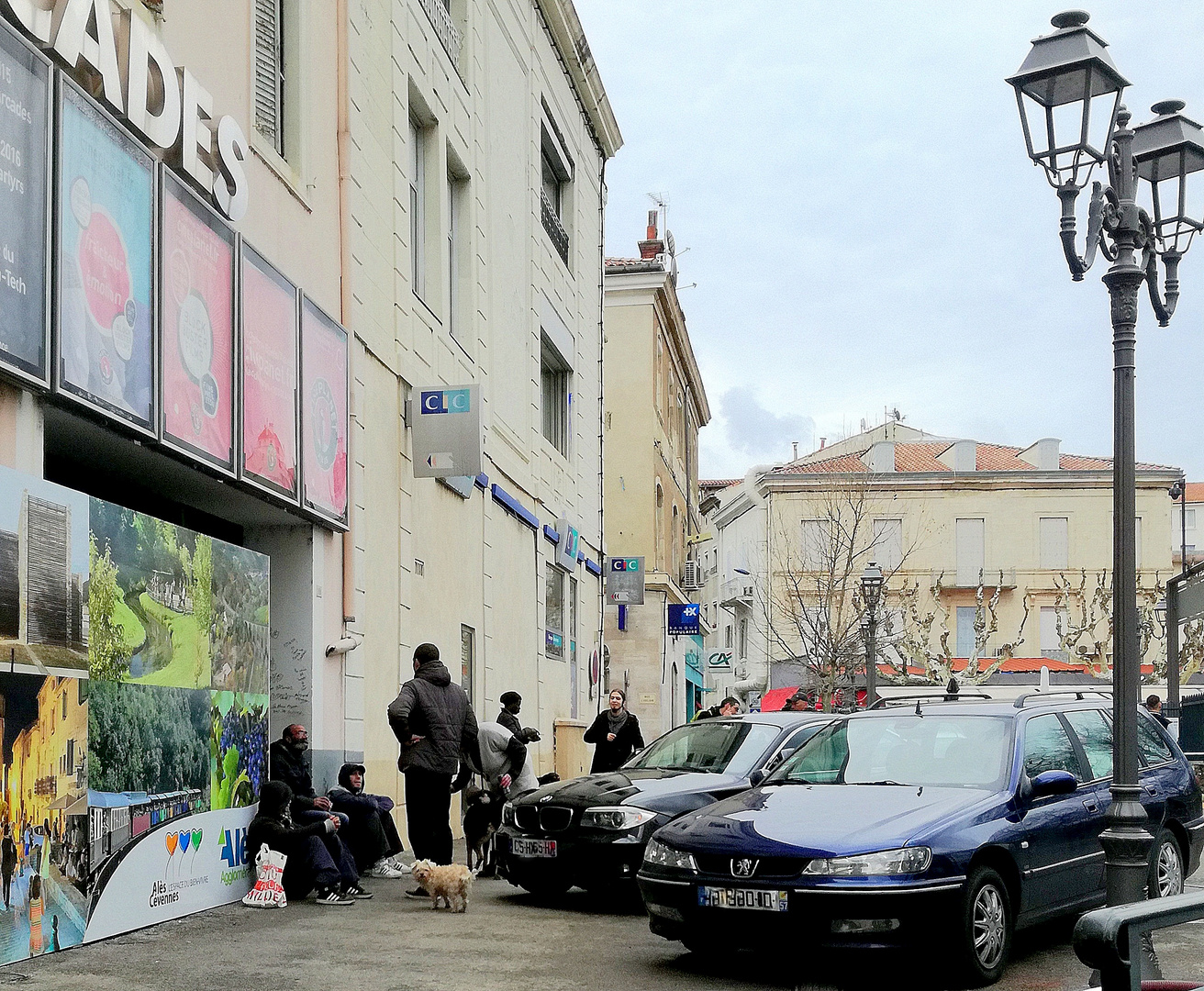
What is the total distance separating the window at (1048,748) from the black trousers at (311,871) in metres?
5.00

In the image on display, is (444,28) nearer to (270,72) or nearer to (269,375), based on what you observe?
(270,72)

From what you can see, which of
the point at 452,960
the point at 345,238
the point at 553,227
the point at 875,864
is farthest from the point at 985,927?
the point at 553,227

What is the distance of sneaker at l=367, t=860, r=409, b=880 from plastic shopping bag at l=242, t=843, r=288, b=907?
184 cm

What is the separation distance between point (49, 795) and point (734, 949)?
3.94 m

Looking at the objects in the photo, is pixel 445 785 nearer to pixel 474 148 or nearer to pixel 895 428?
pixel 474 148

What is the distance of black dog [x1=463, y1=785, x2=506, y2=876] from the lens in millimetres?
12750

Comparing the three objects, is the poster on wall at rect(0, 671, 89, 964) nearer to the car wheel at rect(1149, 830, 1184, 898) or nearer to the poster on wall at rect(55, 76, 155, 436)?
the poster on wall at rect(55, 76, 155, 436)

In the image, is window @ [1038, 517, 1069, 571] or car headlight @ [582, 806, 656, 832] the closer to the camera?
car headlight @ [582, 806, 656, 832]

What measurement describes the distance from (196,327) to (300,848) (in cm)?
385

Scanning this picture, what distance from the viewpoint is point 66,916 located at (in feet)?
27.6

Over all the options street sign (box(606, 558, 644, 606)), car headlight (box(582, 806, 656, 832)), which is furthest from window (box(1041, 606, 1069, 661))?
car headlight (box(582, 806, 656, 832))

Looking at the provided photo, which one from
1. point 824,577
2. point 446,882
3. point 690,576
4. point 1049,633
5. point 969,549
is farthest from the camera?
point 969,549

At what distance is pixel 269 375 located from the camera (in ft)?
39.6

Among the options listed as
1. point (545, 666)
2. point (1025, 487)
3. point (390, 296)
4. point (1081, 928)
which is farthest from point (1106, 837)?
point (1025, 487)
